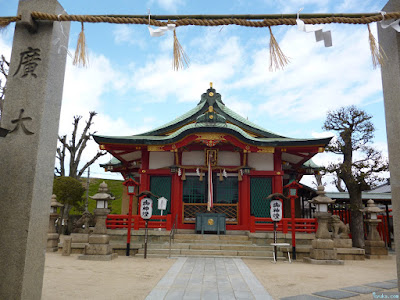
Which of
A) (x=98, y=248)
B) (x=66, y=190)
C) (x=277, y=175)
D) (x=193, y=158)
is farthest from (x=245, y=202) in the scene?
(x=66, y=190)

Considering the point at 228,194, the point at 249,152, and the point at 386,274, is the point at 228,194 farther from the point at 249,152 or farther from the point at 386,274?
the point at 386,274

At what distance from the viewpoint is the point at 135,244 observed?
1134cm

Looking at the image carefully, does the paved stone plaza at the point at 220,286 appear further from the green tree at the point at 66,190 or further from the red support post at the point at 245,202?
the green tree at the point at 66,190

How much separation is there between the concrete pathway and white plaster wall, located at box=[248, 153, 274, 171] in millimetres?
5952

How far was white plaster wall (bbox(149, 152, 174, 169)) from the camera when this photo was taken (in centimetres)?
1461

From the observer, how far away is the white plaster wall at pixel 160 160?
14609 mm

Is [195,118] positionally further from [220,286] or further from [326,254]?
[220,286]

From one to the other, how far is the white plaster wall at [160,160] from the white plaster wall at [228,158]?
2.33m

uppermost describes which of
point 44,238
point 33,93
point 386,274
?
point 33,93

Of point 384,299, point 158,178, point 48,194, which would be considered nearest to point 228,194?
point 158,178

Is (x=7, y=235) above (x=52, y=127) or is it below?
below

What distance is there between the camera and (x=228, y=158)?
47.8ft

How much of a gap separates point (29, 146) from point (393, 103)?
14.3 ft

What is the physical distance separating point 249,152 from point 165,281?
840cm
